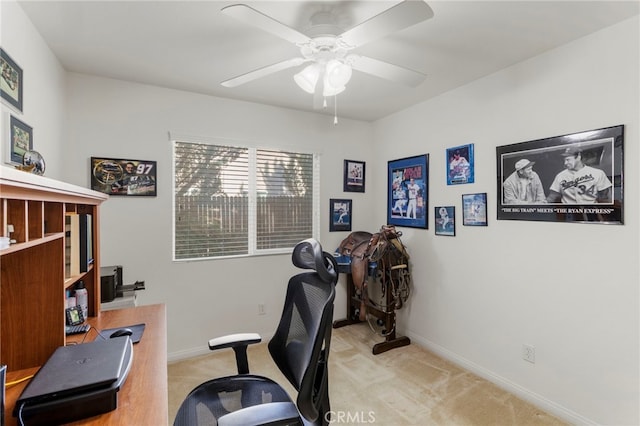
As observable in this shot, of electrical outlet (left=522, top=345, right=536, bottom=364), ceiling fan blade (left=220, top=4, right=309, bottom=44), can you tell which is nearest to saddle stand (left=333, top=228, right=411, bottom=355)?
electrical outlet (left=522, top=345, right=536, bottom=364)

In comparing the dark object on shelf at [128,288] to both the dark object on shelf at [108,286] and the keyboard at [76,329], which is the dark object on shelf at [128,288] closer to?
the dark object on shelf at [108,286]

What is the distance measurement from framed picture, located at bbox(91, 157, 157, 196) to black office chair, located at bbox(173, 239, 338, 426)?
170cm

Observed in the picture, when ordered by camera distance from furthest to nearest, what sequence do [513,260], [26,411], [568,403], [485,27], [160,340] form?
[513,260]
[568,403]
[485,27]
[160,340]
[26,411]

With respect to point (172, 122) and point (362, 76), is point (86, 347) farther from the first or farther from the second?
point (362, 76)

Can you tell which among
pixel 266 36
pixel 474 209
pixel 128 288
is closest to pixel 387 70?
pixel 266 36

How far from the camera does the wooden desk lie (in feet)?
3.21

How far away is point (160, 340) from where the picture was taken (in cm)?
160

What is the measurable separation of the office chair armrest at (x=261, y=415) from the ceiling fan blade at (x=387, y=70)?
172 centimetres

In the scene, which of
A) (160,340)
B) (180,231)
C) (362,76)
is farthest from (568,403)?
(180,231)

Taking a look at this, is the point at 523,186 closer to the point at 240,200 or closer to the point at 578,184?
the point at 578,184

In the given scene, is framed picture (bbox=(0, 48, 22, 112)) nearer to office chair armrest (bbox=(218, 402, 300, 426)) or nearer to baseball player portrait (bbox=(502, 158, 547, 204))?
office chair armrest (bbox=(218, 402, 300, 426))

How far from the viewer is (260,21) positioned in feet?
4.40

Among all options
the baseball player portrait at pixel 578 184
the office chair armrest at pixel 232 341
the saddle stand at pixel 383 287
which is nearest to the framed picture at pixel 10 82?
the office chair armrest at pixel 232 341

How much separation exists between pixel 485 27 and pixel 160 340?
8.33 ft
